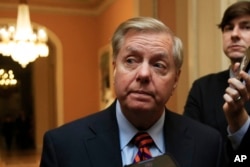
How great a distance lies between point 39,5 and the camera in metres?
7.39

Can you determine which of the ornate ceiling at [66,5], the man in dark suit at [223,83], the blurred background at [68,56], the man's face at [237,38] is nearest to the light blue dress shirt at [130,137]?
the man in dark suit at [223,83]

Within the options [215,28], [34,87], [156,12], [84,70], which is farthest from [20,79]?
[215,28]

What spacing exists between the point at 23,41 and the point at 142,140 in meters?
4.46

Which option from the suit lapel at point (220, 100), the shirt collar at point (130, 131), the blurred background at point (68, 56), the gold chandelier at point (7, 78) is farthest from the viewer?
the gold chandelier at point (7, 78)

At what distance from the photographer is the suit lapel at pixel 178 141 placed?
1.28 metres

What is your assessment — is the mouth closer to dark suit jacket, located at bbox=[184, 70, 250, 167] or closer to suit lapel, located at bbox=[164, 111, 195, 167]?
suit lapel, located at bbox=[164, 111, 195, 167]

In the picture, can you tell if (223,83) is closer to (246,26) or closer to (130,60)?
(246,26)

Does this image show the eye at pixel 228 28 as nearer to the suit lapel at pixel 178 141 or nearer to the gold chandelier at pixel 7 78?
the suit lapel at pixel 178 141

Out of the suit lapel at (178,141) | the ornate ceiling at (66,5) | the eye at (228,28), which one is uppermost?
the ornate ceiling at (66,5)

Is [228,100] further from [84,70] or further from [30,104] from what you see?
[30,104]

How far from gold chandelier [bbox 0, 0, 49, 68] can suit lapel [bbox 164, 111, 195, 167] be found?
4051mm

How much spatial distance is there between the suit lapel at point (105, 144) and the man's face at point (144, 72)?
0.36ft

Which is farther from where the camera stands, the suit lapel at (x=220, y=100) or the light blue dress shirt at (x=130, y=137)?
the suit lapel at (x=220, y=100)

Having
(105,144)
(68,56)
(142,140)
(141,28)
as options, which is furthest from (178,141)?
(68,56)
